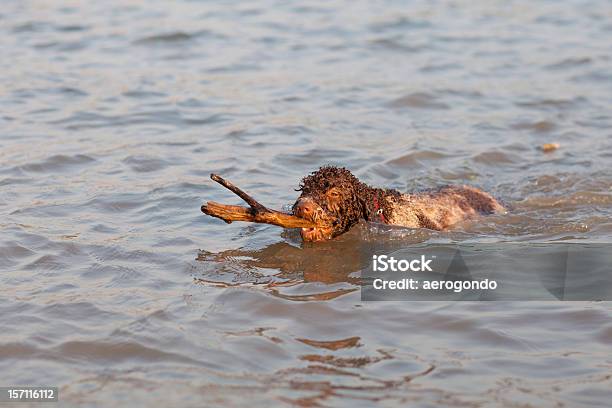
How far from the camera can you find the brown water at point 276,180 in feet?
20.8

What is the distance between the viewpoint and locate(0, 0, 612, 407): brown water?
6.35 meters

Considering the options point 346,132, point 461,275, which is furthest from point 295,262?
point 346,132

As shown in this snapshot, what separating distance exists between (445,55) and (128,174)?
8.25m

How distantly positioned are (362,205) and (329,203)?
41 cm

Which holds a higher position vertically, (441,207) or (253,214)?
(253,214)

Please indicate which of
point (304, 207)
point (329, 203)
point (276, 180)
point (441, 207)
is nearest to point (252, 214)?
point (304, 207)

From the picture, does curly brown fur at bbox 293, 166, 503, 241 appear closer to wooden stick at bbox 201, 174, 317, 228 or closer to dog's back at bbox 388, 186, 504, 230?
dog's back at bbox 388, 186, 504, 230

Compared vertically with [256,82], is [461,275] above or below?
below

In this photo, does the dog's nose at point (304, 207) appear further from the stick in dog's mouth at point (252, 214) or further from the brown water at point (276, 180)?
the brown water at point (276, 180)

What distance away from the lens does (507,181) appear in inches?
461

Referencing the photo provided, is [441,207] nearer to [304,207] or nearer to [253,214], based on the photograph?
[304,207]

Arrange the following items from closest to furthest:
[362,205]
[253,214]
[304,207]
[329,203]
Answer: [253,214]
[304,207]
[329,203]
[362,205]

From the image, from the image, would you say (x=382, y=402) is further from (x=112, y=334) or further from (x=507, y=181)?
(x=507, y=181)

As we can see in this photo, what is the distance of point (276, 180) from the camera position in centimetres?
1106
